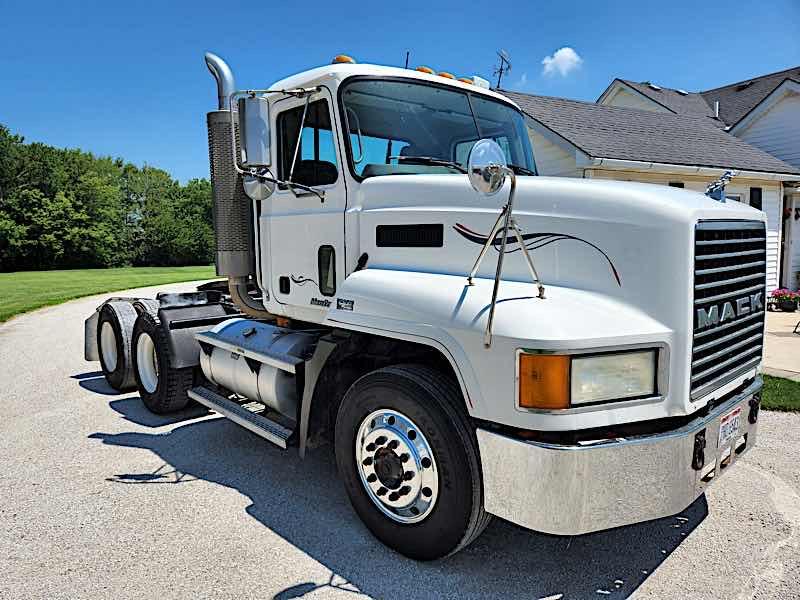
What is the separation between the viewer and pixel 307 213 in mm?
4262

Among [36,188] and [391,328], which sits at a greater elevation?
[36,188]

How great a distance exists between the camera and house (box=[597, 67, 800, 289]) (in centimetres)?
1584

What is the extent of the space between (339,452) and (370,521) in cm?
42

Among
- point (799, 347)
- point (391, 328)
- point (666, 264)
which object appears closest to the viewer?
point (666, 264)

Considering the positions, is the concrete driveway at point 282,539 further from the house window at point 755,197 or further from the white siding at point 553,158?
the house window at point 755,197

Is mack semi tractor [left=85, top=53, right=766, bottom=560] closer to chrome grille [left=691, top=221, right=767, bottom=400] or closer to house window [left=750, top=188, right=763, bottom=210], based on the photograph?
chrome grille [left=691, top=221, right=767, bottom=400]

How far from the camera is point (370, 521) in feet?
11.4

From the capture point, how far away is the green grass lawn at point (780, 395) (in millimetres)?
6103

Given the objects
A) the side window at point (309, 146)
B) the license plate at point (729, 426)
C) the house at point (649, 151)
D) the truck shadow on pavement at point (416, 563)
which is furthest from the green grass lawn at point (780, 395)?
the house at point (649, 151)

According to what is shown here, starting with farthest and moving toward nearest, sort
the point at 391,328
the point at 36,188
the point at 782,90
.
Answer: the point at 36,188 < the point at 782,90 < the point at 391,328

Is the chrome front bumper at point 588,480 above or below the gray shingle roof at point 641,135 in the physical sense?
below

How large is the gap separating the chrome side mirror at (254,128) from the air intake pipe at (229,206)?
0.86m

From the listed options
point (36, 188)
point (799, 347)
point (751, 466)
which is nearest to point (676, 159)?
point (799, 347)

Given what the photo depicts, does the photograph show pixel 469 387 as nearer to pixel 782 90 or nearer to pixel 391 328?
pixel 391 328
